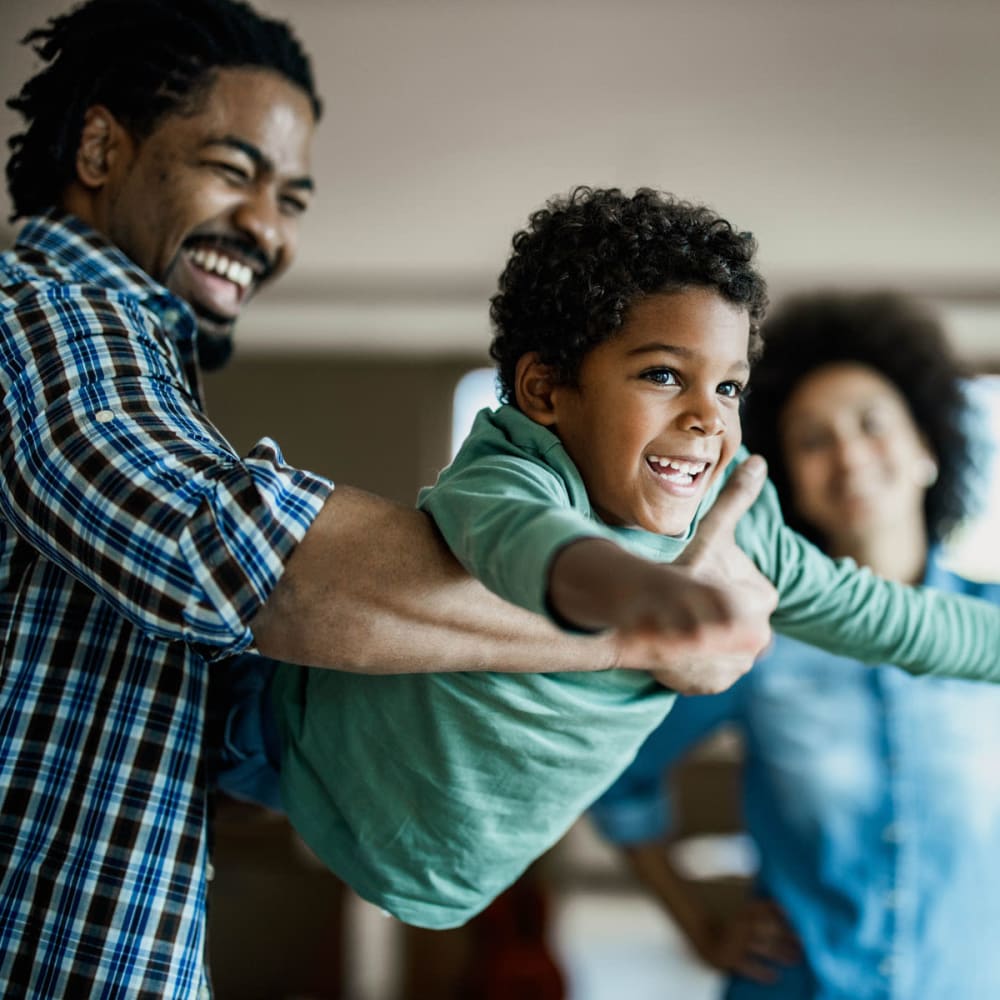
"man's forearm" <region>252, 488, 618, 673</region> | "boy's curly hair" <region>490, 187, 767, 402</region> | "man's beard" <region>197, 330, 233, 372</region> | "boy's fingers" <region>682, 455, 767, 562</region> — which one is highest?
"boy's curly hair" <region>490, 187, 767, 402</region>

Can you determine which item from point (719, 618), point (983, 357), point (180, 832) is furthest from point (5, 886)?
point (983, 357)

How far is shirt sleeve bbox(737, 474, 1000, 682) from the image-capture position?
65 cm

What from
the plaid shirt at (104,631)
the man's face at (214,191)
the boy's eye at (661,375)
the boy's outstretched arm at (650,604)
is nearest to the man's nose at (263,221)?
the man's face at (214,191)

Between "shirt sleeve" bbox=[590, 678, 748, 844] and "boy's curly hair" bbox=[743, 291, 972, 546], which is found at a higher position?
"boy's curly hair" bbox=[743, 291, 972, 546]

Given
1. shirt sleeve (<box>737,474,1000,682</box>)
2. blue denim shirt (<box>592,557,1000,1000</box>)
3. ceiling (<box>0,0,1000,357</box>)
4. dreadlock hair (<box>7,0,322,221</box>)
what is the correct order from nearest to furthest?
shirt sleeve (<box>737,474,1000,682</box>), dreadlock hair (<box>7,0,322,221</box>), blue denim shirt (<box>592,557,1000,1000</box>), ceiling (<box>0,0,1000,357</box>)

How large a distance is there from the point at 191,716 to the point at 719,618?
15.5 inches

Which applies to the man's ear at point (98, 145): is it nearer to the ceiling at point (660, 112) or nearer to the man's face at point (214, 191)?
the man's face at point (214, 191)

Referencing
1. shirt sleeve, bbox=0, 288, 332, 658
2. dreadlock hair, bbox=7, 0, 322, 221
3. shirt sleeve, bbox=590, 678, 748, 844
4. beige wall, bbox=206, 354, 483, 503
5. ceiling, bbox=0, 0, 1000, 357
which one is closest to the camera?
shirt sleeve, bbox=0, 288, 332, 658

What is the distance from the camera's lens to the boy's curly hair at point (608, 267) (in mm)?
547

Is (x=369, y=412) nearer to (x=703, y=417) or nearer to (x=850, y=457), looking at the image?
(x=850, y=457)

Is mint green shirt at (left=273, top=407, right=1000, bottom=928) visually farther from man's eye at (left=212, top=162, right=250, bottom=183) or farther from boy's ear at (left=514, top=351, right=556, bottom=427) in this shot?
man's eye at (left=212, top=162, right=250, bottom=183)

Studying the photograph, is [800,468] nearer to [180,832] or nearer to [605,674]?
[605,674]

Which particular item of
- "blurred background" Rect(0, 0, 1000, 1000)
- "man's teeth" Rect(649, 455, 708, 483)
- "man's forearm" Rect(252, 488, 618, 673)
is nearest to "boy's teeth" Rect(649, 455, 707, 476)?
"man's teeth" Rect(649, 455, 708, 483)

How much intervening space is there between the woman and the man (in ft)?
1.94
